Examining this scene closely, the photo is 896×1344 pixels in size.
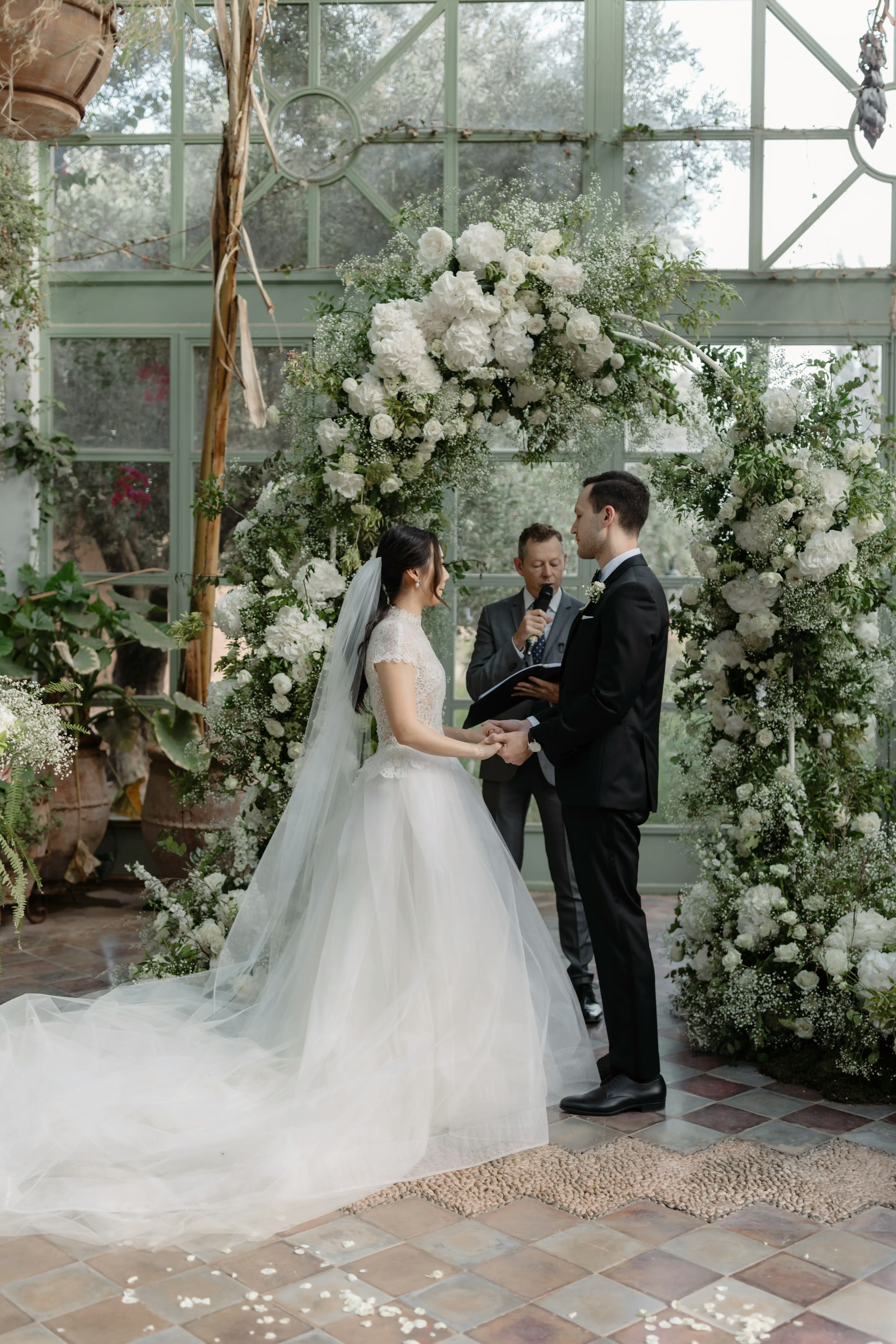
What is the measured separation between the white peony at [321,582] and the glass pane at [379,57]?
342cm

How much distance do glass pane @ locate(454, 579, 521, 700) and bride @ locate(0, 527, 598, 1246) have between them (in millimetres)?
2468

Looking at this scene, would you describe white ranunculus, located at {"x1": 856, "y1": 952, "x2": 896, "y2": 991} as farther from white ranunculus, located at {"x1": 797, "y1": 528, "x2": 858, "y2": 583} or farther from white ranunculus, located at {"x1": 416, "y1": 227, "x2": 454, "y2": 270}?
white ranunculus, located at {"x1": 416, "y1": 227, "x2": 454, "y2": 270}

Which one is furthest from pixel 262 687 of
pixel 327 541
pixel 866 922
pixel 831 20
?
pixel 831 20

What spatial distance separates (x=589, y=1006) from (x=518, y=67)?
15.9 feet

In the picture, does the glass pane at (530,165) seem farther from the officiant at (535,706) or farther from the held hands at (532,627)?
the held hands at (532,627)

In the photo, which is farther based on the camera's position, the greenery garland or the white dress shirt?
the greenery garland

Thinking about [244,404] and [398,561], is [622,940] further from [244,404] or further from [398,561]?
[244,404]

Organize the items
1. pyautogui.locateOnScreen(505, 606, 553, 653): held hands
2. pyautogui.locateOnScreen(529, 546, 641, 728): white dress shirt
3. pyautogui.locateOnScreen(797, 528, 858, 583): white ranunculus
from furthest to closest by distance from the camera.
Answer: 1. pyautogui.locateOnScreen(505, 606, 553, 653): held hands
2. pyautogui.locateOnScreen(797, 528, 858, 583): white ranunculus
3. pyautogui.locateOnScreen(529, 546, 641, 728): white dress shirt

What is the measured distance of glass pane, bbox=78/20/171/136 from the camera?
6652 millimetres

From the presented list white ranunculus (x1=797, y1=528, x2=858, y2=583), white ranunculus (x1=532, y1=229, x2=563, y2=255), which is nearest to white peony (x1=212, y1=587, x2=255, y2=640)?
white ranunculus (x1=532, y1=229, x2=563, y2=255)

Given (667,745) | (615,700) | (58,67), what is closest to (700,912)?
(615,700)

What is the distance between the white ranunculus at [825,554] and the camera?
13.4 feet

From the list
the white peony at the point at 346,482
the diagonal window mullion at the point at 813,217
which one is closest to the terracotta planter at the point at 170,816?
the white peony at the point at 346,482

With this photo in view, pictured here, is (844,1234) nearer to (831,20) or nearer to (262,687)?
(262,687)
